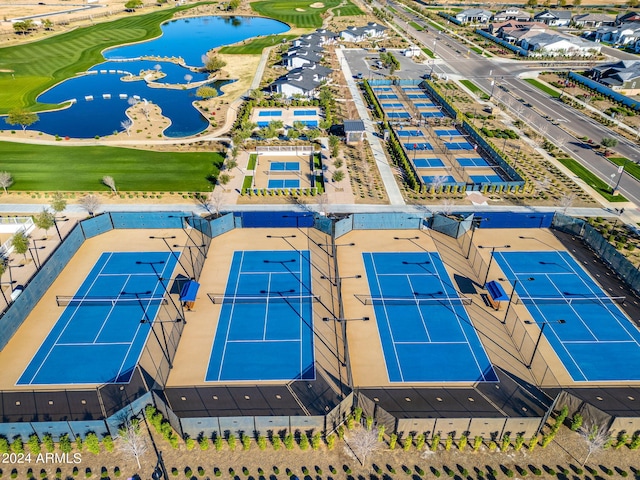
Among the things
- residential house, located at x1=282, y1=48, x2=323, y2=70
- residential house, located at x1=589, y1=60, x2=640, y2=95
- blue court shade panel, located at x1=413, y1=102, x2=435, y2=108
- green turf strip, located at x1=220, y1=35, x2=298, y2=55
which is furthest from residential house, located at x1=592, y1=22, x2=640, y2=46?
green turf strip, located at x1=220, y1=35, x2=298, y2=55

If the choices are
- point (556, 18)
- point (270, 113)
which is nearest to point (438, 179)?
point (270, 113)

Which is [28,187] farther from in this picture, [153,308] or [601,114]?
[601,114]

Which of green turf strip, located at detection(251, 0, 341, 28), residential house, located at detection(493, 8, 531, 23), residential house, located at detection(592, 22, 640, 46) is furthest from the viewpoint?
green turf strip, located at detection(251, 0, 341, 28)

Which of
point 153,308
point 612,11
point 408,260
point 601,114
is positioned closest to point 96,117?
point 153,308

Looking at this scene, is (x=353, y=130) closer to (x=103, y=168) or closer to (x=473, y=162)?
(x=473, y=162)

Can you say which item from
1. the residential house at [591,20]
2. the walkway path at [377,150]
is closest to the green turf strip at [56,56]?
the walkway path at [377,150]

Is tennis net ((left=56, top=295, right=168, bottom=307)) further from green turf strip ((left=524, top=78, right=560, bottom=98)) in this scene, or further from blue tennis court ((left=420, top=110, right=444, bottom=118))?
green turf strip ((left=524, top=78, right=560, bottom=98))
